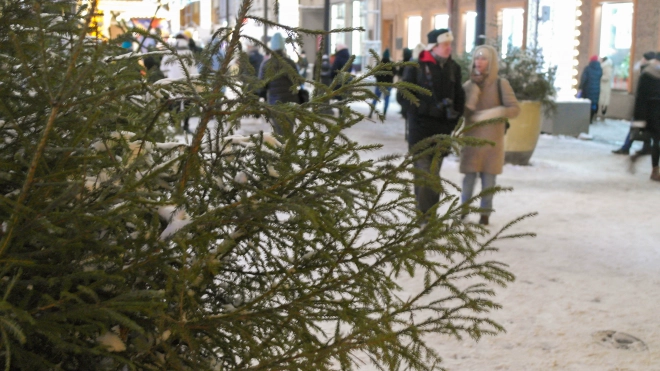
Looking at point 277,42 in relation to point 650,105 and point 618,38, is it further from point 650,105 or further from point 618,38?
point 618,38

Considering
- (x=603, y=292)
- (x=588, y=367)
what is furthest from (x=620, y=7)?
(x=588, y=367)

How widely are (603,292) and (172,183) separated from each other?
3.99 meters

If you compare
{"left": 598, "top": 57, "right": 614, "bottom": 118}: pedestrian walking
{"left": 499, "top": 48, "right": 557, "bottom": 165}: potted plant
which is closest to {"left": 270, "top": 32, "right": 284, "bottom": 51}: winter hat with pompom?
{"left": 499, "top": 48, "right": 557, "bottom": 165}: potted plant

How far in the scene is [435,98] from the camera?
6473mm

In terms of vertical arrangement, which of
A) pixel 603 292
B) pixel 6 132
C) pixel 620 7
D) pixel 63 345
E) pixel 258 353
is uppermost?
pixel 620 7

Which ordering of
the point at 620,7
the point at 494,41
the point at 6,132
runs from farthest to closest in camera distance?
the point at 620,7
the point at 494,41
the point at 6,132

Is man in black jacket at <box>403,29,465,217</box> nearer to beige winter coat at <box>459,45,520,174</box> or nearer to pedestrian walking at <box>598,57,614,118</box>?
beige winter coat at <box>459,45,520,174</box>

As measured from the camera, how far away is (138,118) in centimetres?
194

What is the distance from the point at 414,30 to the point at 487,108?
71.3 ft

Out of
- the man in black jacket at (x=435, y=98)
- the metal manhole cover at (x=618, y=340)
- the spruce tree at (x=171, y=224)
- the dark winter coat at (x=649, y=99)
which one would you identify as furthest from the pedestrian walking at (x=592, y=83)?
the spruce tree at (x=171, y=224)

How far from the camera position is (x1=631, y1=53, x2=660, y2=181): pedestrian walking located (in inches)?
370

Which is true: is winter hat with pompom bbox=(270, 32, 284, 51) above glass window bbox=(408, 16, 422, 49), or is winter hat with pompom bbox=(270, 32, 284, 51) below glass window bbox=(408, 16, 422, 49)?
below

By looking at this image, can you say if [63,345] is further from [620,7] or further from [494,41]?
[620,7]

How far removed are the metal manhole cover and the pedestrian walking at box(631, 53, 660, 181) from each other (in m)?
5.75
